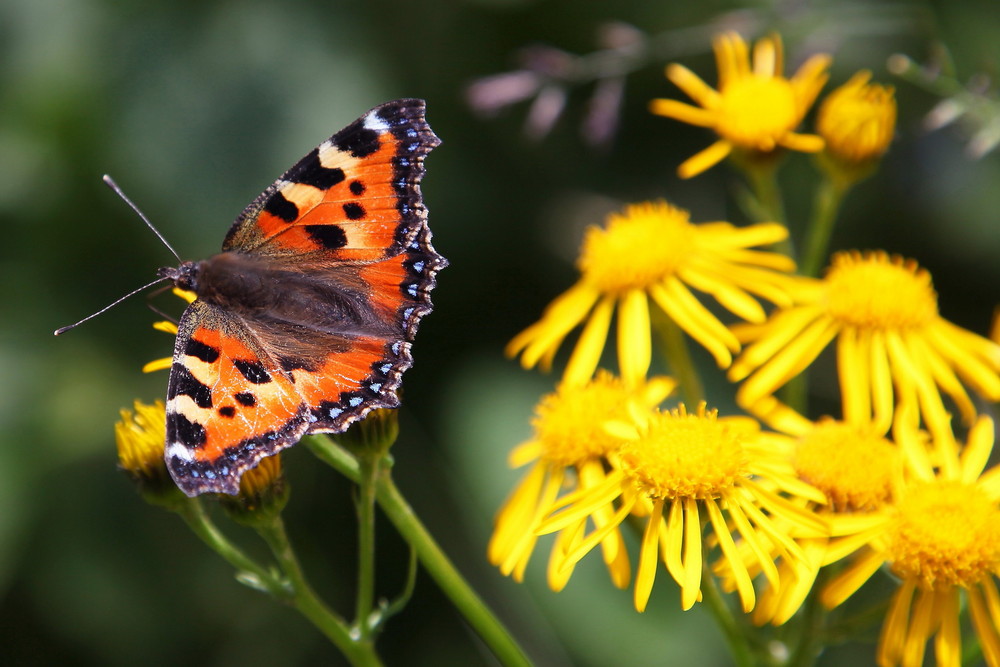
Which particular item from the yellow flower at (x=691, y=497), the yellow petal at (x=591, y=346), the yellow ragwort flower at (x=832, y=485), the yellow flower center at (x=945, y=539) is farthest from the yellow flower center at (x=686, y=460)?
the yellow petal at (x=591, y=346)

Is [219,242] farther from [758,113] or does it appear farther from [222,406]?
[758,113]

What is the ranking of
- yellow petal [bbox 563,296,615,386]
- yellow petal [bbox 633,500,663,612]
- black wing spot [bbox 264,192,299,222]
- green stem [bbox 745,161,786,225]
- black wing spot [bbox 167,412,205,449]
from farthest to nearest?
green stem [bbox 745,161,786,225] → black wing spot [bbox 264,192,299,222] → yellow petal [bbox 563,296,615,386] → black wing spot [bbox 167,412,205,449] → yellow petal [bbox 633,500,663,612]

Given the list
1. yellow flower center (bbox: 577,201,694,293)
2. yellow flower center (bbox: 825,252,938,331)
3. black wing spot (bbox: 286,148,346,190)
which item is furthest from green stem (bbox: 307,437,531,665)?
yellow flower center (bbox: 825,252,938,331)

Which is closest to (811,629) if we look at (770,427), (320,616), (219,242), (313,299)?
A: (770,427)

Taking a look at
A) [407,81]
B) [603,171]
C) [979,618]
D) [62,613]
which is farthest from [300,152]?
[979,618]

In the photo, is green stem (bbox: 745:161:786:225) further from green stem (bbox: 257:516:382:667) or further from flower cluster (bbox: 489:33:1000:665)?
green stem (bbox: 257:516:382:667)

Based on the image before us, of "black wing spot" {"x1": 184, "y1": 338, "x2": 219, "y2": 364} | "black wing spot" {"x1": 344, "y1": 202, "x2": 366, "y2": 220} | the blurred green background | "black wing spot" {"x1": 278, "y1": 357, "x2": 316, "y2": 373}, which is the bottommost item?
the blurred green background

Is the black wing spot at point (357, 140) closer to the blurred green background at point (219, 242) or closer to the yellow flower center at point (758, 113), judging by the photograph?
the yellow flower center at point (758, 113)
